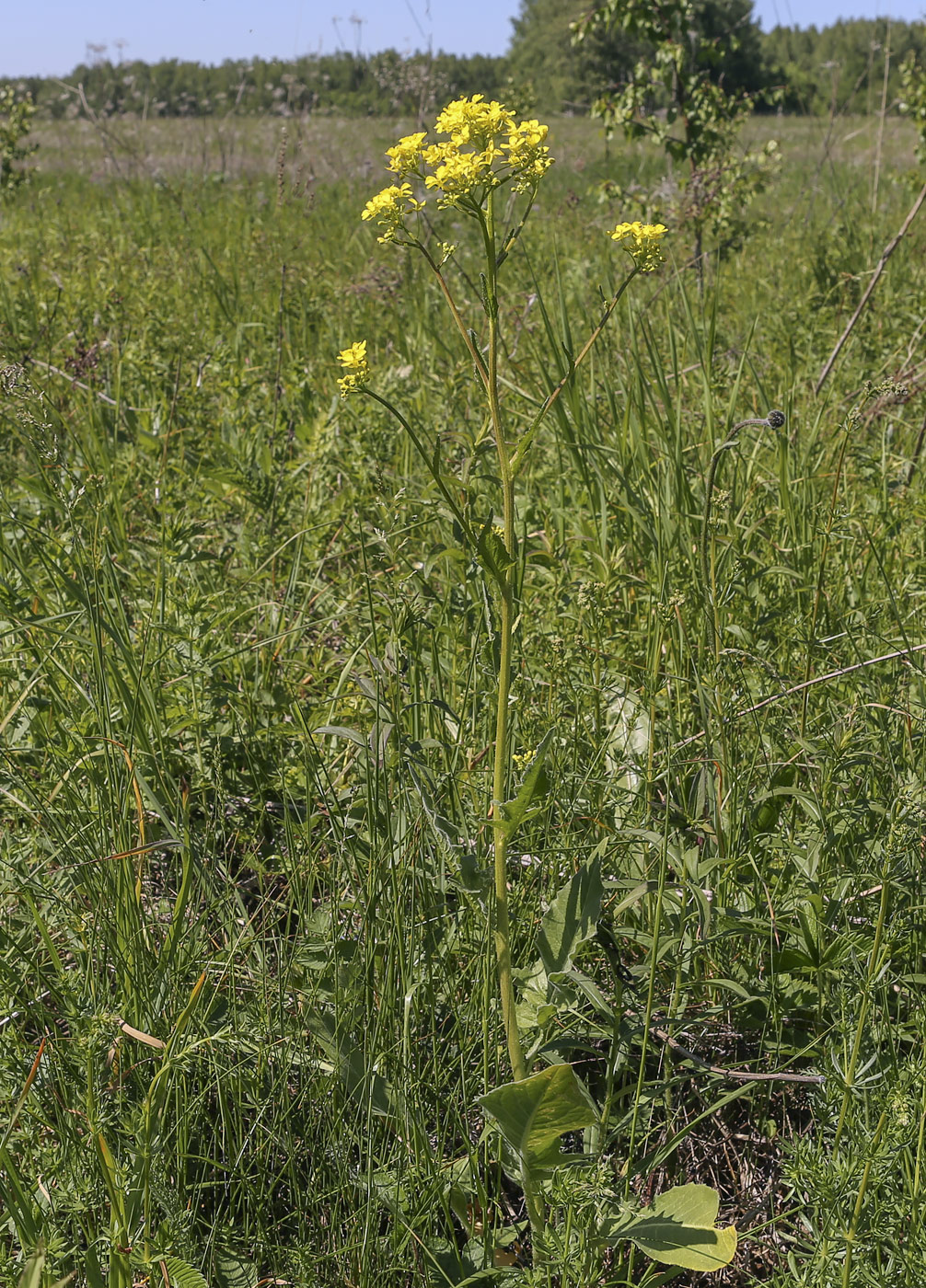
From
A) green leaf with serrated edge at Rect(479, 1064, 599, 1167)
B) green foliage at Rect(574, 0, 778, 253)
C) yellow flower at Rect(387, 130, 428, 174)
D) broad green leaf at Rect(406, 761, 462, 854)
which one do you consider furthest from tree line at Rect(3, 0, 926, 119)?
green leaf with serrated edge at Rect(479, 1064, 599, 1167)

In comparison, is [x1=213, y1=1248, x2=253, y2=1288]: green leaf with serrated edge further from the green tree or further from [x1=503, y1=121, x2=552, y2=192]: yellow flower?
the green tree

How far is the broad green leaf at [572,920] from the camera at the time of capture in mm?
1167

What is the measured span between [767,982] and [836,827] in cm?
26

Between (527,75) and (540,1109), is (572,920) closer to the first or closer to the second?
(540,1109)

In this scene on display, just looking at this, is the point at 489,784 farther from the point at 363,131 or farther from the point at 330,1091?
the point at 363,131

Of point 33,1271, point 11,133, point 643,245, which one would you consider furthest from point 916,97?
point 33,1271

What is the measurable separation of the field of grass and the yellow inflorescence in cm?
33

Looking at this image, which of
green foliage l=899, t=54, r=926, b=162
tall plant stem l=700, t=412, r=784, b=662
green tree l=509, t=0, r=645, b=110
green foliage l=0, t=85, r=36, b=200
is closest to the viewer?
tall plant stem l=700, t=412, r=784, b=662

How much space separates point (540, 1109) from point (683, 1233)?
0.71 ft

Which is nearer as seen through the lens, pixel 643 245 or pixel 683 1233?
pixel 683 1233

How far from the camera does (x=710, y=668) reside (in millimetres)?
1598

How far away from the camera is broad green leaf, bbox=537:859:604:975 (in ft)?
3.83

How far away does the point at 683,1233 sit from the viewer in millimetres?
1067

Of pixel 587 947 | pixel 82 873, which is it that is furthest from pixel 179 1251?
pixel 587 947
